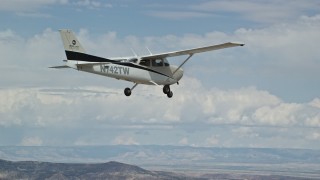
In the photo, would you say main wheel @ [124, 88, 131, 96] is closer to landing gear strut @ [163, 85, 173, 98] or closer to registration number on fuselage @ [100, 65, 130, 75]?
registration number on fuselage @ [100, 65, 130, 75]

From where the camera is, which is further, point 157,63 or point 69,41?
point 157,63

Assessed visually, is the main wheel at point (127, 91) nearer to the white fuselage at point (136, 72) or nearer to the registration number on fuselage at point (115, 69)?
the white fuselage at point (136, 72)

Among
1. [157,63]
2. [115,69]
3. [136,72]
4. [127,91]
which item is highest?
[157,63]

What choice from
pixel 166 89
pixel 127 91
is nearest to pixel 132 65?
pixel 127 91

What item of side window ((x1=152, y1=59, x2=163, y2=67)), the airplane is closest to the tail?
the airplane

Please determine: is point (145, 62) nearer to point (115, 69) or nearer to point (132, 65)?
point (132, 65)

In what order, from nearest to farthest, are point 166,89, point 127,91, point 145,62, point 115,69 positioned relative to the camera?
point 115,69, point 127,91, point 145,62, point 166,89

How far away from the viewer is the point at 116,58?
10219 centimetres

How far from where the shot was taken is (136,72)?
102 m

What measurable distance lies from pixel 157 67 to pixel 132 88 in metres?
5.29

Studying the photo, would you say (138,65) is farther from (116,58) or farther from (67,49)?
(67,49)

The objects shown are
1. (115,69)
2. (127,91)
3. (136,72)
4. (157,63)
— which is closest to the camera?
(115,69)

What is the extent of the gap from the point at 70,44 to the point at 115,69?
25.9 ft

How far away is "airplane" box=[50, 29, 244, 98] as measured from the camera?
97062 millimetres
